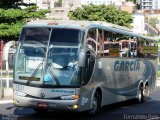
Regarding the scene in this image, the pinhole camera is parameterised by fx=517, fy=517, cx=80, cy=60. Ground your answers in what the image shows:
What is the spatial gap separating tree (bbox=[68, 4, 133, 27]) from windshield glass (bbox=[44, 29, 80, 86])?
61487mm

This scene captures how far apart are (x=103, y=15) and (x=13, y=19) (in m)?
Answer: 30.6

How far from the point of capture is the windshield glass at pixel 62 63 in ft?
46.5

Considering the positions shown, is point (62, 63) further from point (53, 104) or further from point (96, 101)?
point (96, 101)

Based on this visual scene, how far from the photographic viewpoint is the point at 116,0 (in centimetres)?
15688

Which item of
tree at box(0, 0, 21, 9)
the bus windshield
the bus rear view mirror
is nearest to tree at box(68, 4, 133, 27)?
tree at box(0, 0, 21, 9)

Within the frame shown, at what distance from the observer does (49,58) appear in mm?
14344

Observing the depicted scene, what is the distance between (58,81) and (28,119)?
1464mm

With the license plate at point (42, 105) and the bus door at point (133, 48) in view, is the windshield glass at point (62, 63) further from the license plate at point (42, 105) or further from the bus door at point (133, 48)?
the bus door at point (133, 48)

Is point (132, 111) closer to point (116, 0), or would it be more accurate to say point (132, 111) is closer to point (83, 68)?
point (83, 68)

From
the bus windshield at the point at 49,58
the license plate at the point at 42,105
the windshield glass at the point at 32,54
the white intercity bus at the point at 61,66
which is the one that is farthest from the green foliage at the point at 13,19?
the license plate at the point at 42,105

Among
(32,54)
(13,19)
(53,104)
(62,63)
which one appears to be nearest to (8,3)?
(13,19)

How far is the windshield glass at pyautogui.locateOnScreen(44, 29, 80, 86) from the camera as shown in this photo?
1418 cm

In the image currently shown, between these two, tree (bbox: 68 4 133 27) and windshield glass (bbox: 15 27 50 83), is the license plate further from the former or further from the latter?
tree (bbox: 68 4 133 27)

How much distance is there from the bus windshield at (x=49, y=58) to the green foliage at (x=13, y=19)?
3384 centimetres
